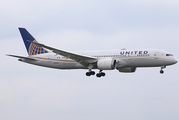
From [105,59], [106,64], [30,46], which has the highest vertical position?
[30,46]

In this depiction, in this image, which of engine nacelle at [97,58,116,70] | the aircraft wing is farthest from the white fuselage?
engine nacelle at [97,58,116,70]

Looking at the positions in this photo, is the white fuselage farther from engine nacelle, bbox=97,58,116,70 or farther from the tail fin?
the tail fin

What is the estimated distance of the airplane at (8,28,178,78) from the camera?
169 feet

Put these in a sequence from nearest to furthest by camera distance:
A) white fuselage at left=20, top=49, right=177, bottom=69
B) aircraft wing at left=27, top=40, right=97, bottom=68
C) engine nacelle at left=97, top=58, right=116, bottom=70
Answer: engine nacelle at left=97, top=58, right=116, bottom=70 < white fuselage at left=20, top=49, right=177, bottom=69 < aircraft wing at left=27, top=40, right=97, bottom=68

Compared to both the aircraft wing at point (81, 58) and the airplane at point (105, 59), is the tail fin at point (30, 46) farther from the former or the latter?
the aircraft wing at point (81, 58)

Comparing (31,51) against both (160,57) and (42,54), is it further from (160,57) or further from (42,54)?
(160,57)

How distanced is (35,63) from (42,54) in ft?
6.42

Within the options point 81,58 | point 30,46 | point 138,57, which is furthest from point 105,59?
point 30,46

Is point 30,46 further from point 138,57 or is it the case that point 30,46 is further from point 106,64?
point 138,57

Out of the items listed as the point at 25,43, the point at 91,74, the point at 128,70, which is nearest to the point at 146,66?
the point at 128,70

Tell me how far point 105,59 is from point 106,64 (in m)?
1.13

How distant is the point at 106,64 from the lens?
5134cm

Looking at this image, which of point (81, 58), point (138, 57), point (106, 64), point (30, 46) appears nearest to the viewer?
point (106, 64)

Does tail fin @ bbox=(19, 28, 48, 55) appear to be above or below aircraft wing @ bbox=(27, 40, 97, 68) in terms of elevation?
above
